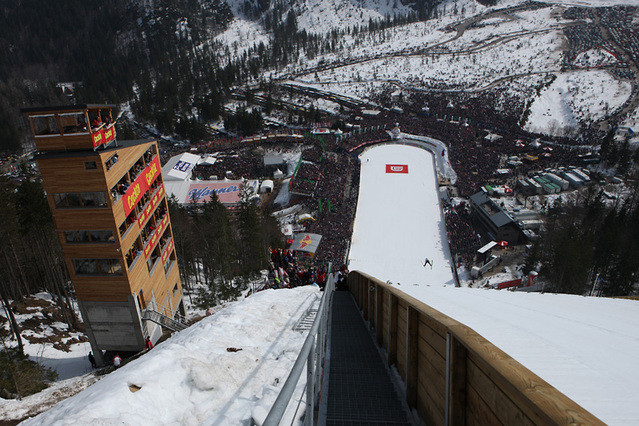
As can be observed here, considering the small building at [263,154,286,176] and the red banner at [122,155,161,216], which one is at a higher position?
the red banner at [122,155,161,216]

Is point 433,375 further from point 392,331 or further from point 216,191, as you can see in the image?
point 216,191

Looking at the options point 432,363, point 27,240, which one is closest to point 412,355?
point 432,363

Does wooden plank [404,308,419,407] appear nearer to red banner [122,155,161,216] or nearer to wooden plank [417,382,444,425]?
wooden plank [417,382,444,425]

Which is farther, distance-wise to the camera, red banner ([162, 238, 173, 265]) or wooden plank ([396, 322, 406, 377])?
red banner ([162, 238, 173, 265])

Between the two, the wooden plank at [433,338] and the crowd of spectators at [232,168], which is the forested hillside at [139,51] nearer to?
the crowd of spectators at [232,168]

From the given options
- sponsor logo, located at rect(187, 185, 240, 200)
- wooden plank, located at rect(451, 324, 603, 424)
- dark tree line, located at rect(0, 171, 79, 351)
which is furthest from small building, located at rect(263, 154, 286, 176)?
wooden plank, located at rect(451, 324, 603, 424)

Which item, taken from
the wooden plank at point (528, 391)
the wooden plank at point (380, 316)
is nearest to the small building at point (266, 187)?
the wooden plank at point (380, 316)

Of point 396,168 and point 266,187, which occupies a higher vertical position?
point 396,168
